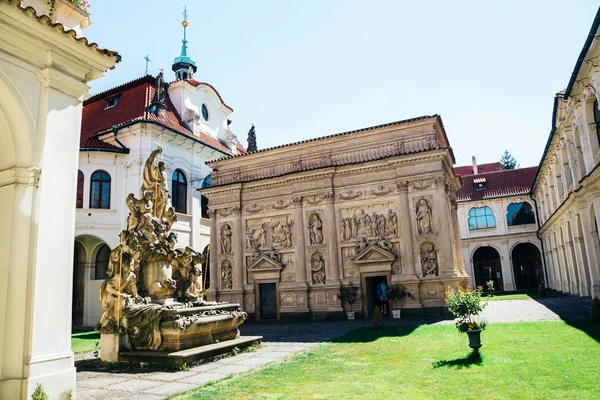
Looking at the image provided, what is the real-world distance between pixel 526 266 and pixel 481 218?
257 inches

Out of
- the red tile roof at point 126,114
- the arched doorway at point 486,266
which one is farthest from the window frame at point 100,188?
the arched doorway at point 486,266

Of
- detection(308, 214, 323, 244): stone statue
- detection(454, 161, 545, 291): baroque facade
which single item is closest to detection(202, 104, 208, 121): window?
detection(308, 214, 323, 244): stone statue

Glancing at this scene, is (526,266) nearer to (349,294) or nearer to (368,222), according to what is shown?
(368,222)

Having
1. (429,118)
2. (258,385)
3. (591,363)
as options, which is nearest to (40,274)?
(258,385)

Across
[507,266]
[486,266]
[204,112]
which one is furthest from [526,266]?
[204,112]

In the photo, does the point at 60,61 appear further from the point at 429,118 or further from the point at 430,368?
the point at 429,118

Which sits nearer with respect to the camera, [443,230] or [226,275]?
[443,230]

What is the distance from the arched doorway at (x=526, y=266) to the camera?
43.8 meters

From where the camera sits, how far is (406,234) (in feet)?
70.7

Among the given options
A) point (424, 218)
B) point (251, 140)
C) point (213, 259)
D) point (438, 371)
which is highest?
point (251, 140)

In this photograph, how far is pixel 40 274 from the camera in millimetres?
6664

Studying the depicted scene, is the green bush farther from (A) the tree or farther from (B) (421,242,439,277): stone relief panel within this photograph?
(A) the tree

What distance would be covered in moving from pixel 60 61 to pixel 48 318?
4.21 m

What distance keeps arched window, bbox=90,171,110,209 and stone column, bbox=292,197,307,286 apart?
438 inches
